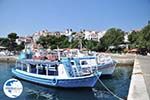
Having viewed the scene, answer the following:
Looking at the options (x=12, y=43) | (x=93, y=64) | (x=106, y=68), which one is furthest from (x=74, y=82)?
(x=12, y=43)

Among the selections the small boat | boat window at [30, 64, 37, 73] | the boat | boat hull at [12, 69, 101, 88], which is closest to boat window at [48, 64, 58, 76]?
the boat

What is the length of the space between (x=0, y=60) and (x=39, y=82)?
24.5 metres

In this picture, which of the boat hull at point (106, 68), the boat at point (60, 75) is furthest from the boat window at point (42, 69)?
the boat hull at point (106, 68)

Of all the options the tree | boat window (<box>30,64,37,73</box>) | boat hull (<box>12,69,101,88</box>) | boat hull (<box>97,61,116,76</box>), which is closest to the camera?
boat hull (<box>12,69,101,88</box>)

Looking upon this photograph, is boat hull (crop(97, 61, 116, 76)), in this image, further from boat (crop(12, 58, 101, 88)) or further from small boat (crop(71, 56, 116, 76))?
boat (crop(12, 58, 101, 88))

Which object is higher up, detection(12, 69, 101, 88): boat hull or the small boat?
the small boat

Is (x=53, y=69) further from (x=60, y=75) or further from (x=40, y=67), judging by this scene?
(x=40, y=67)

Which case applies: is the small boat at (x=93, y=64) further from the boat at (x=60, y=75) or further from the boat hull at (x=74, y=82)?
the boat hull at (x=74, y=82)

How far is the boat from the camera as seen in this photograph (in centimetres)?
1321

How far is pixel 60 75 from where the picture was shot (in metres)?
14.0

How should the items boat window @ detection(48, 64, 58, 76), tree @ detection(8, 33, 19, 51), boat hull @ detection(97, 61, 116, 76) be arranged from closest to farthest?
boat window @ detection(48, 64, 58, 76), boat hull @ detection(97, 61, 116, 76), tree @ detection(8, 33, 19, 51)

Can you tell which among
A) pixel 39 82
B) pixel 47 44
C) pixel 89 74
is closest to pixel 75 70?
pixel 89 74

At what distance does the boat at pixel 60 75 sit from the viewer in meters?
13.2

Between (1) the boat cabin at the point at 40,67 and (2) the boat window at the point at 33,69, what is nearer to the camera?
(1) the boat cabin at the point at 40,67
